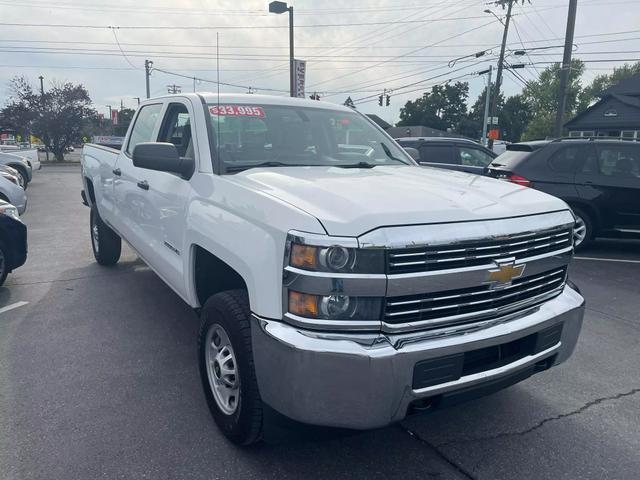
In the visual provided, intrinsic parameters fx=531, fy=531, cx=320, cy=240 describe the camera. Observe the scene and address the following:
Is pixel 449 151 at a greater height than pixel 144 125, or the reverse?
pixel 144 125

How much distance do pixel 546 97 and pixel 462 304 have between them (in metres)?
95.3

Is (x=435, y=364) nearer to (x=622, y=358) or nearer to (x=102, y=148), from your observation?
(x=622, y=358)

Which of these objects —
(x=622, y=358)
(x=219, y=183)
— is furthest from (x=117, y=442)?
(x=622, y=358)

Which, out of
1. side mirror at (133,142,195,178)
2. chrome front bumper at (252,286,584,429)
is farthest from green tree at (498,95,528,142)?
chrome front bumper at (252,286,584,429)

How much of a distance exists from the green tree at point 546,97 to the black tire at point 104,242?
254 ft

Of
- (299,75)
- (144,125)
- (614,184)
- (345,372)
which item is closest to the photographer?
(345,372)

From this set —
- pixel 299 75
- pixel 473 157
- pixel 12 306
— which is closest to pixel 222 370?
pixel 12 306

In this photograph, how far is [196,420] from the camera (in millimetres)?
3184

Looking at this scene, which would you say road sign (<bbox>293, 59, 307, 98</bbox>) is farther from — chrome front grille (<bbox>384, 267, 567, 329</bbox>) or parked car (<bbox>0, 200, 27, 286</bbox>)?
chrome front grille (<bbox>384, 267, 567, 329</bbox>)

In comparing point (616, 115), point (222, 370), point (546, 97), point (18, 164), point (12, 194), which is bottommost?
point (222, 370)

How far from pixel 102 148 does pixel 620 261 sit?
286 inches

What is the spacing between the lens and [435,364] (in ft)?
7.58

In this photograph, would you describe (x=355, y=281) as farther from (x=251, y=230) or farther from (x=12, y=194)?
(x=12, y=194)

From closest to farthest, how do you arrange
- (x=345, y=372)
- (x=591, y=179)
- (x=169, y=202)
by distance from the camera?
(x=345, y=372)
(x=169, y=202)
(x=591, y=179)
